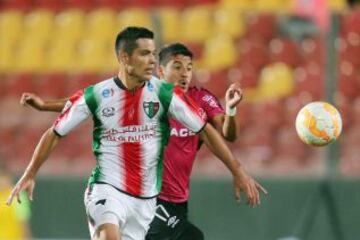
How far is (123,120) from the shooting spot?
768cm

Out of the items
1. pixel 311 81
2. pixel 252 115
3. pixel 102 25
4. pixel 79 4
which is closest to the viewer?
pixel 311 81

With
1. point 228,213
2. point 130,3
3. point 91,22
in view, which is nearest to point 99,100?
point 228,213

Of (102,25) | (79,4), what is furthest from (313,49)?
(79,4)

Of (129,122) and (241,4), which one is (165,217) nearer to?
(129,122)

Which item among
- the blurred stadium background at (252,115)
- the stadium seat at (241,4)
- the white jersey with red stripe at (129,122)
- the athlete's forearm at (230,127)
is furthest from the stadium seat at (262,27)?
the white jersey with red stripe at (129,122)

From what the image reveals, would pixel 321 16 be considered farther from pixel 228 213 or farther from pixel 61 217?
pixel 61 217

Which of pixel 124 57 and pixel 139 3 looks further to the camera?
pixel 139 3

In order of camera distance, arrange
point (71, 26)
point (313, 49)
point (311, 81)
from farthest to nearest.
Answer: point (71, 26) → point (313, 49) → point (311, 81)

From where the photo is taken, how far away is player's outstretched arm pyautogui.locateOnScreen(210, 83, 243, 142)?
7766 millimetres

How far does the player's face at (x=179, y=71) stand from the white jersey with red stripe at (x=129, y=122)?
29.1 inches

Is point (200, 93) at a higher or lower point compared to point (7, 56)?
higher

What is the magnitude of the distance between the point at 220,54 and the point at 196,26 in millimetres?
1024

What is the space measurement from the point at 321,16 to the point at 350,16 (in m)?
1.13

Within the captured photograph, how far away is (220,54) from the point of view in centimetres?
1492
